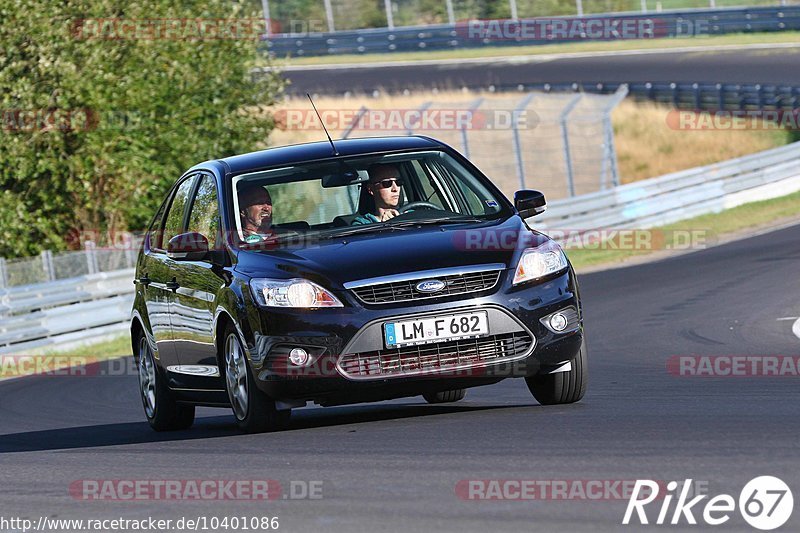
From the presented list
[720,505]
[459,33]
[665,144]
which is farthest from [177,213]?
[459,33]

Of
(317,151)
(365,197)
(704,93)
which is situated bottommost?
(704,93)

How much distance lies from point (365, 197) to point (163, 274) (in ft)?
5.19

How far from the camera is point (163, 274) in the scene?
984 cm

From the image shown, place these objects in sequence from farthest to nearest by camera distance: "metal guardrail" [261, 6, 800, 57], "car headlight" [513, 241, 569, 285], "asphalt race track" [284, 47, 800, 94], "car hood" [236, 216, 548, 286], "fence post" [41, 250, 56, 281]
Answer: "metal guardrail" [261, 6, 800, 57]
"asphalt race track" [284, 47, 800, 94]
"fence post" [41, 250, 56, 281]
"car headlight" [513, 241, 569, 285]
"car hood" [236, 216, 548, 286]

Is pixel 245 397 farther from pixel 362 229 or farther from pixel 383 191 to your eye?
pixel 383 191

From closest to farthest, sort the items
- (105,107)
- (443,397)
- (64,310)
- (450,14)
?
(443,397)
(64,310)
(105,107)
(450,14)

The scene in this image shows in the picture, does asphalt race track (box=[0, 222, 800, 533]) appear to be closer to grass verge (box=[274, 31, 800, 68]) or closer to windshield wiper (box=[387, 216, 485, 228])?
windshield wiper (box=[387, 216, 485, 228])

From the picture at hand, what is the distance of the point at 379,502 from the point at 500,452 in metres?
1.02

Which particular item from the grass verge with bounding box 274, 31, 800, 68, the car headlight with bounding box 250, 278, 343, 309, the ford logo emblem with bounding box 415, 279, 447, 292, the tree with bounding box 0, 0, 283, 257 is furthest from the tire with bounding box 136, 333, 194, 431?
the grass verge with bounding box 274, 31, 800, 68

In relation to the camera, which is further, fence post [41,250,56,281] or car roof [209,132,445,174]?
fence post [41,250,56,281]

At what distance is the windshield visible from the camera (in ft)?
29.1

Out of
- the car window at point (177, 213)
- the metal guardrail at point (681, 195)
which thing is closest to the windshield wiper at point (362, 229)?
the car window at point (177, 213)

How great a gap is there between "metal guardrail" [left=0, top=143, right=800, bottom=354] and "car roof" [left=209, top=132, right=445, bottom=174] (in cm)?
1118

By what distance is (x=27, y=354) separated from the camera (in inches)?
781
